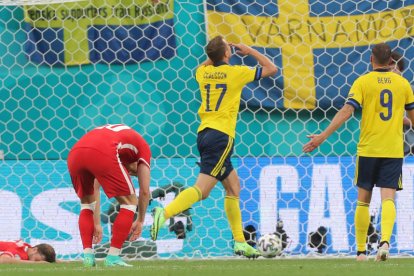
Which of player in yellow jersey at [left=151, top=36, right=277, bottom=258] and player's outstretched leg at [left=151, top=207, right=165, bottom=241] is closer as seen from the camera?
player's outstretched leg at [left=151, top=207, right=165, bottom=241]

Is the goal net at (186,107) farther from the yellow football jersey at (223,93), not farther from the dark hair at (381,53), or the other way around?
the dark hair at (381,53)

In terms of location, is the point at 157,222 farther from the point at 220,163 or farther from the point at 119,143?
the point at 220,163

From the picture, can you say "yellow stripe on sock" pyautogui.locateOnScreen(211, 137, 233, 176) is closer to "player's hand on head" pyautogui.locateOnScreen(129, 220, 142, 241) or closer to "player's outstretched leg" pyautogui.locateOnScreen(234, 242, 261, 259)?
"player's outstretched leg" pyautogui.locateOnScreen(234, 242, 261, 259)

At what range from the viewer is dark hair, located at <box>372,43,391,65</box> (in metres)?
7.09

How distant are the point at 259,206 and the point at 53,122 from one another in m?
2.18

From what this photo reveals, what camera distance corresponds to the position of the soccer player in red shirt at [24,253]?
7691mm

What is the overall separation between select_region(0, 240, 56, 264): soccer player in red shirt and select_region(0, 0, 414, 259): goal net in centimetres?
81

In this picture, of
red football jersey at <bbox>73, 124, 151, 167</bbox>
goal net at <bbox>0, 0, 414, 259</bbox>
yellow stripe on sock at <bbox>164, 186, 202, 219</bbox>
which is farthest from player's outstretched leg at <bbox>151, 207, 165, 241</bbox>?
goal net at <bbox>0, 0, 414, 259</bbox>

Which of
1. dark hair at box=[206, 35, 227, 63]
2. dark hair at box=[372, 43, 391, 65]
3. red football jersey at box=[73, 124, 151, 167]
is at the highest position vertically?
dark hair at box=[206, 35, 227, 63]

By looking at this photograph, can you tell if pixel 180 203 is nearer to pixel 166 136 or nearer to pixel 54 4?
pixel 166 136

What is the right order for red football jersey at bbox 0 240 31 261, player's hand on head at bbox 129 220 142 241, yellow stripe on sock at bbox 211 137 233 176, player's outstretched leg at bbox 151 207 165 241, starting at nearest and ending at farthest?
1. player's hand on head at bbox 129 220 142 241
2. player's outstretched leg at bbox 151 207 165 241
3. yellow stripe on sock at bbox 211 137 233 176
4. red football jersey at bbox 0 240 31 261

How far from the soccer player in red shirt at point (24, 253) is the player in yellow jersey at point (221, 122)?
4.00ft

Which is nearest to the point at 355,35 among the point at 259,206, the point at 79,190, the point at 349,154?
the point at 349,154

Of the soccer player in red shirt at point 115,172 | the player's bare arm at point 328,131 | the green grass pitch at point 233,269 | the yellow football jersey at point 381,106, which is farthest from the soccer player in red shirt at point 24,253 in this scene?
the yellow football jersey at point 381,106
